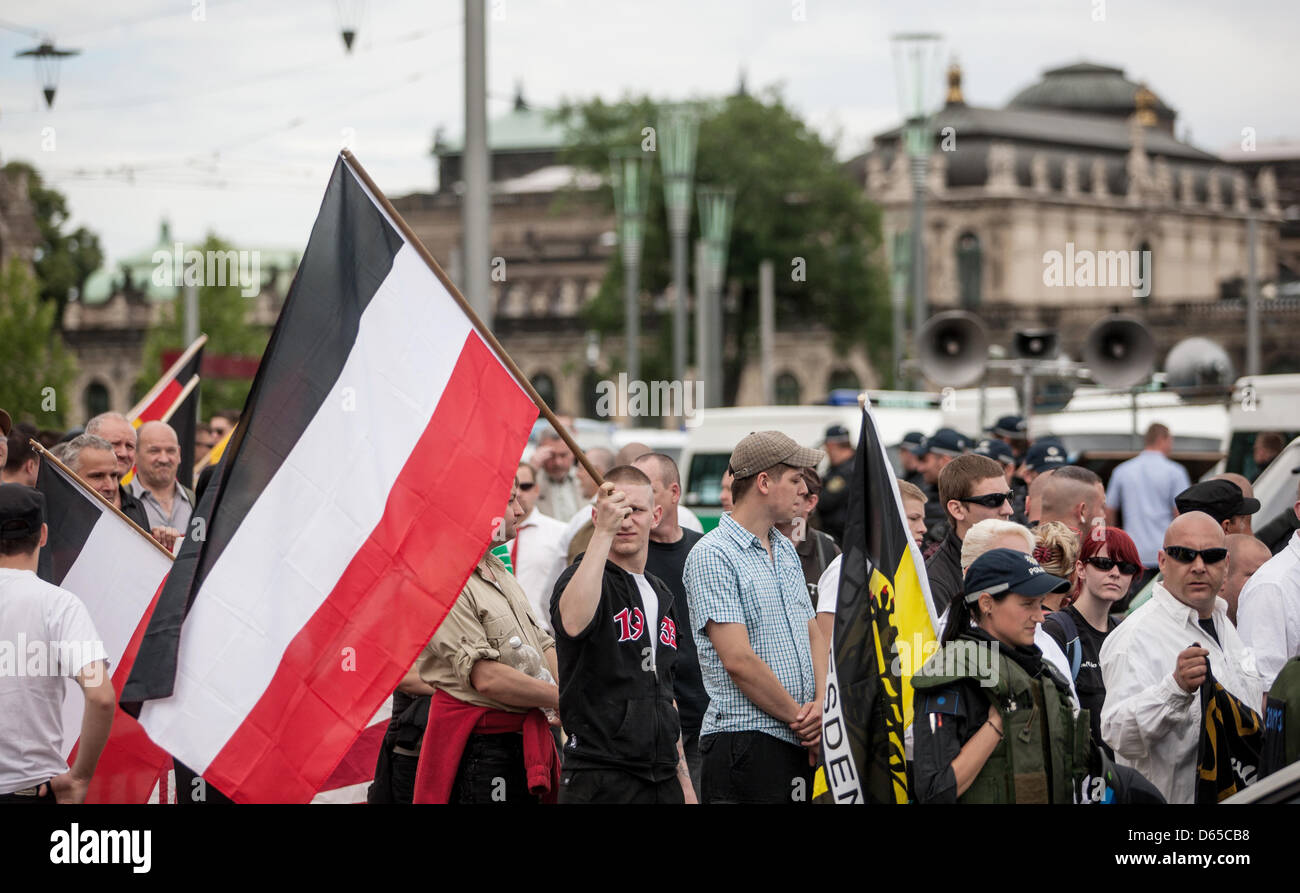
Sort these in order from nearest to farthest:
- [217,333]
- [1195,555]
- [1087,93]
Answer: [1195,555], [217,333], [1087,93]

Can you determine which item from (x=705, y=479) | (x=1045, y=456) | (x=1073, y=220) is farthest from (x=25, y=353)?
(x=1073, y=220)

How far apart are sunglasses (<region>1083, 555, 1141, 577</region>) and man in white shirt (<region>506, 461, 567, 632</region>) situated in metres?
3.55

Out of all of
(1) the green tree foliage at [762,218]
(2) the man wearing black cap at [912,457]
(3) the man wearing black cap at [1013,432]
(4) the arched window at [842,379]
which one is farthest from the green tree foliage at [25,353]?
(4) the arched window at [842,379]

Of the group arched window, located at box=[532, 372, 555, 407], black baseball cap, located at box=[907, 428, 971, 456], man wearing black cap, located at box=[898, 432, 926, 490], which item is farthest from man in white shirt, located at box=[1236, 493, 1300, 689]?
arched window, located at box=[532, 372, 555, 407]

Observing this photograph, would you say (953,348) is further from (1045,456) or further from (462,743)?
(462,743)

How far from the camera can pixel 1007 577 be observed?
5367 mm

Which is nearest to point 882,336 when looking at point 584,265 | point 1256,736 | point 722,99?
point 722,99

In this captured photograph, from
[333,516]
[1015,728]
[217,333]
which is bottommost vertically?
[1015,728]

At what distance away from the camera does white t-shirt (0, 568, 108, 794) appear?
5676mm

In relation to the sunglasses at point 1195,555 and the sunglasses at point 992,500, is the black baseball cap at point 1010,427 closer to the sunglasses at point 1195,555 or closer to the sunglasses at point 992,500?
the sunglasses at point 992,500

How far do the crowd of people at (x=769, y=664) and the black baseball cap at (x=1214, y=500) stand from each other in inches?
27.5

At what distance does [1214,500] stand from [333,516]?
3919 mm

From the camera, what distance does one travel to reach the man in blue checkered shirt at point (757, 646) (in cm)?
631
